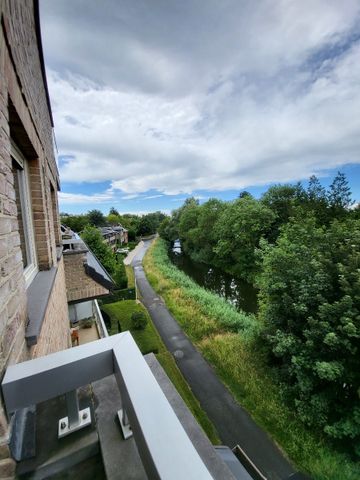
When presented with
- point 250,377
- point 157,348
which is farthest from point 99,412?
point 157,348

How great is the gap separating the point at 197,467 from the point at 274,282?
7.68 metres

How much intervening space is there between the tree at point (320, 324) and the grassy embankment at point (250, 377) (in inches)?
17.7

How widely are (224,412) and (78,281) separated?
17.9 feet

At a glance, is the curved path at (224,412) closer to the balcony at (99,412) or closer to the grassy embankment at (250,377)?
the grassy embankment at (250,377)

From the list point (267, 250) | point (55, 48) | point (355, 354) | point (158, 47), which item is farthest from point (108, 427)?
point (267, 250)

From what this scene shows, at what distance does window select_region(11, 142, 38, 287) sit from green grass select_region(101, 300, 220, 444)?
235 inches

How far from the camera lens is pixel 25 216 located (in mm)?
2559

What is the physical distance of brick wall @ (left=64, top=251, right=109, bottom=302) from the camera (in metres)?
5.26

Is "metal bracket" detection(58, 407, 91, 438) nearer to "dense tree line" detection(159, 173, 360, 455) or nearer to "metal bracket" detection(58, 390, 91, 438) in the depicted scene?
"metal bracket" detection(58, 390, 91, 438)

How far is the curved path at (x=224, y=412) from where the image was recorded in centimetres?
532

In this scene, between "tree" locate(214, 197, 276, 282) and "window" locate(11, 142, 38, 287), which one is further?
"tree" locate(214, 197, 276, 282)

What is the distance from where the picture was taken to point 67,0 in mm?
2893

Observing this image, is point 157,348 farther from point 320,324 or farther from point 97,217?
point 97,217

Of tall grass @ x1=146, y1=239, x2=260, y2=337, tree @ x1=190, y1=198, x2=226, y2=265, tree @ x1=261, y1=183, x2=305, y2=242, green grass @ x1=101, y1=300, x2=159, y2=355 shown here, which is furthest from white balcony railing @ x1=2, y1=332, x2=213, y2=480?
tree @ x1=190, y1=198, x2=226, y2=265
